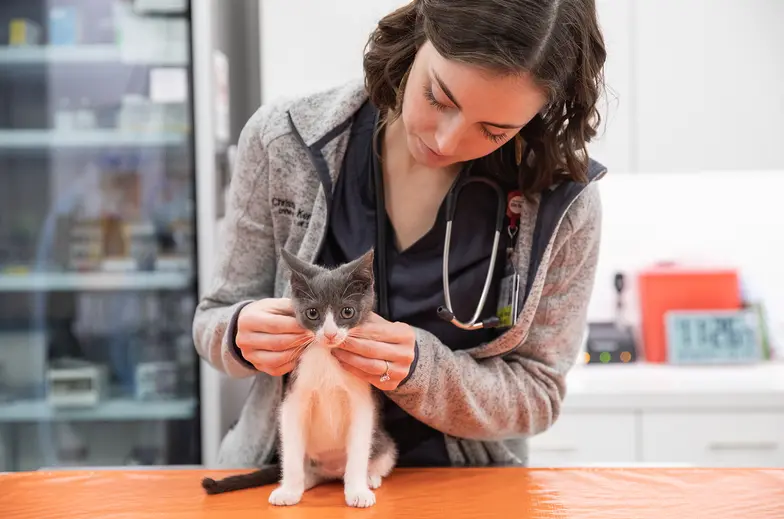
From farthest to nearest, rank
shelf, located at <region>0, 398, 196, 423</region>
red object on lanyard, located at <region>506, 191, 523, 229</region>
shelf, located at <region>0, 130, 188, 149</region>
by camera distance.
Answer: shelf, located at <region>0, 398, 196, 423</region>, shelf, located at <region>0, 130, 188, 149</region>, red object on lanyard, located at <region>506, 191, 523, 229</region>

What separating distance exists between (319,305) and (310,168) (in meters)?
0.30

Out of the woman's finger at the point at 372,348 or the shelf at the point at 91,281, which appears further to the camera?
the shelf at the point at 91,281

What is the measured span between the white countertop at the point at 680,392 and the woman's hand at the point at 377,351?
1.21m

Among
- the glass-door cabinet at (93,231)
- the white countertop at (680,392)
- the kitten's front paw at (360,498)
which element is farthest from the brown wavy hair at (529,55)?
the glass-door cabinet at (93,231)

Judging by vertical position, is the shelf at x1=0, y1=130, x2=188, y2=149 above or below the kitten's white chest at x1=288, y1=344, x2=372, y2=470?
above

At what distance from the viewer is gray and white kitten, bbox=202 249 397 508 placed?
3.18 ft

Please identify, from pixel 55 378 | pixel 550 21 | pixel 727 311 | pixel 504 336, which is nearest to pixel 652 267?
pixel 727 311

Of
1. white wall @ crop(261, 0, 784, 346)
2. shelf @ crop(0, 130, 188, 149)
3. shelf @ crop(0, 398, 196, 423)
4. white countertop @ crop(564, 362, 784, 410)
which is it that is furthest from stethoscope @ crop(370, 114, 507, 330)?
shelf @ crop(0, 398, 196, 423)

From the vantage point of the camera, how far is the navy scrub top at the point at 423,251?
119 cm

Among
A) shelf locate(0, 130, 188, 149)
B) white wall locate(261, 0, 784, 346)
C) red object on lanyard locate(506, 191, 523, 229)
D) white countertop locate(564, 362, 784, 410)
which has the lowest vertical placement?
white countertop locate(564, 362, 784, 410)

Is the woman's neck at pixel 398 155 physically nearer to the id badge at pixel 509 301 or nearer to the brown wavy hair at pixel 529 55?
the brown wavy hair at pixel 529 55

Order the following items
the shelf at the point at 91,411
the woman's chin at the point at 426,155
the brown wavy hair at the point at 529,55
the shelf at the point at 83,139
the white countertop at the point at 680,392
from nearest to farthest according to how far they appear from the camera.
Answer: the brown wavy hair at the point at 529,55 → the woman's chin at the point at 426,155 → the white countertop at the point at 680,392 → the shelf at the point at 83,139 → the shelf at the point at 91,411

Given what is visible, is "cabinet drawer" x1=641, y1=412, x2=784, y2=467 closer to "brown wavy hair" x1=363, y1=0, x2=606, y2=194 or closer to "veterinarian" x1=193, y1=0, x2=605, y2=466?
"veterinarian" x1=193, y1=0, x2=605, y2=466

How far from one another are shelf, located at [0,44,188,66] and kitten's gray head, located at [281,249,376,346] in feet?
4.98
